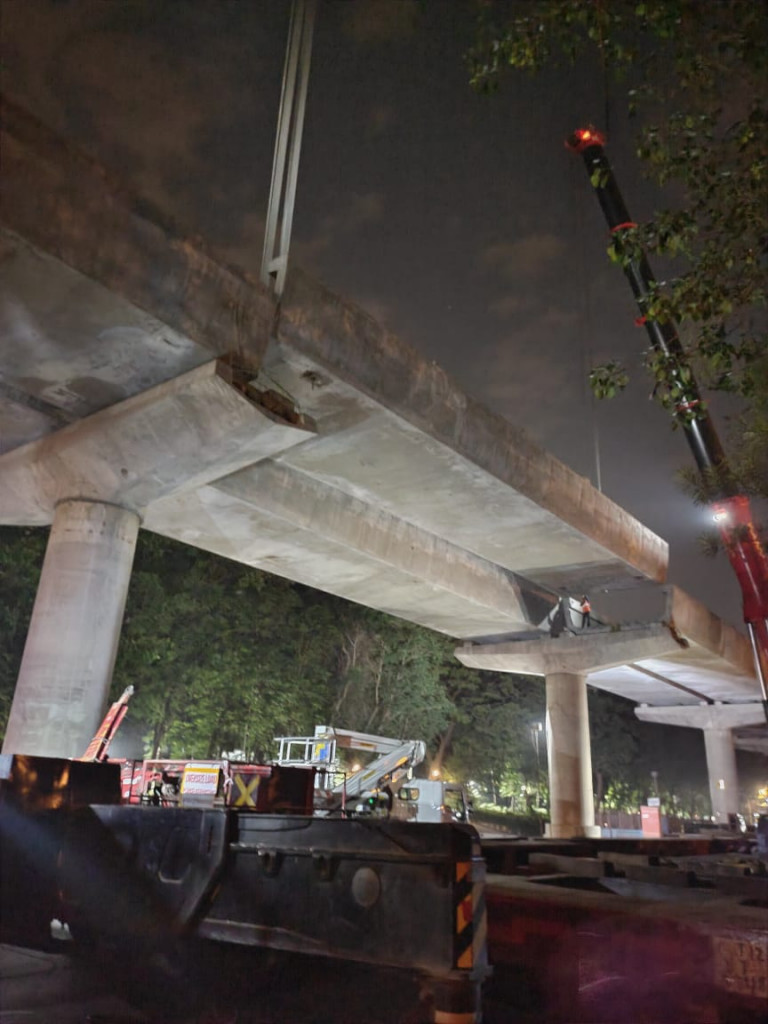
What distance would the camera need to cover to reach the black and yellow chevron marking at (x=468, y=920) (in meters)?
5.03

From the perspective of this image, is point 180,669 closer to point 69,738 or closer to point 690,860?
point 69,738

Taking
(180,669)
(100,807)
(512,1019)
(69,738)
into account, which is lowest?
(512,1019)

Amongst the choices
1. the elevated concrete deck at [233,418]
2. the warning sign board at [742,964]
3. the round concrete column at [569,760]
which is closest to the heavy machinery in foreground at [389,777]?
the elevated concrete deck at [233,418]

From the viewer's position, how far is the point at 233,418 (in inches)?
439

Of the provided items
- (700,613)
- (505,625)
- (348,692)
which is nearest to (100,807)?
(505,625)

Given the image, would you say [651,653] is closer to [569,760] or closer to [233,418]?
[569,760]

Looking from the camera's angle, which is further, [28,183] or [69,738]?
[69,738]

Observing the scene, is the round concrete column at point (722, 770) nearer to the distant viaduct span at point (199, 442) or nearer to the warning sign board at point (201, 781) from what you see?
the distant viaduct span at point (199, 442)

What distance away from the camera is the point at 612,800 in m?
58.4

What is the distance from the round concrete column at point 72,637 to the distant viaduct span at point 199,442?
31 mm

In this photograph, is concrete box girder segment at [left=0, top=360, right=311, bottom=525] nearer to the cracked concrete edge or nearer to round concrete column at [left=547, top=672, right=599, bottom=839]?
the cracked concrete edge

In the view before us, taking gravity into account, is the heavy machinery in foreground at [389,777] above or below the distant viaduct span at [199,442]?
below

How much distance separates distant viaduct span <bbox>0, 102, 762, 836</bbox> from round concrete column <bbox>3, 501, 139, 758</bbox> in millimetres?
31

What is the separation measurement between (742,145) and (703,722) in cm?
4152
